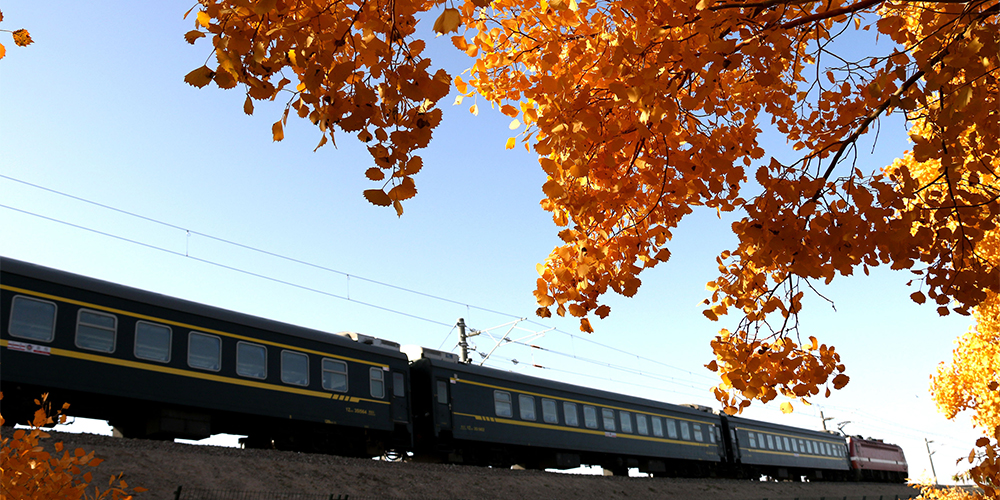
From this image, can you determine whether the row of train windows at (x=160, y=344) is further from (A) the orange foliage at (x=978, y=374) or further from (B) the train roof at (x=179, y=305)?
(A) the orange foliage at (x=978, y=374)

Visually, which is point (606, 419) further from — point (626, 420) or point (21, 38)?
point (21, 38)

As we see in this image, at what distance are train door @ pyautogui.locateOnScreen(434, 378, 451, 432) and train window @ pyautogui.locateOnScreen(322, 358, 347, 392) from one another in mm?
2426

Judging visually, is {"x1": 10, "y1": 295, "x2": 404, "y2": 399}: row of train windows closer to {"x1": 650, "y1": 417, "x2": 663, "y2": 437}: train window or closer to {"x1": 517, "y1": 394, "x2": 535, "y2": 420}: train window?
{"x1": 517, "y1": 394, "x2": 535, "y2": 420}: train window

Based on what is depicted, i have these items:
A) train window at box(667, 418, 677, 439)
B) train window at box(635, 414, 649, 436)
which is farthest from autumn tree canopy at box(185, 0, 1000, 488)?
train window at box(667, 418, 677, 439)

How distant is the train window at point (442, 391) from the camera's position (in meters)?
15.1

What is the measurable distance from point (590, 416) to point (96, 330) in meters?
12.6

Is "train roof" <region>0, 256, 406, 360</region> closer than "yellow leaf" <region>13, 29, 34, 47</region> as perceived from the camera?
No

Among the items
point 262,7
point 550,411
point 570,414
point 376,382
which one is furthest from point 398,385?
point 262,7

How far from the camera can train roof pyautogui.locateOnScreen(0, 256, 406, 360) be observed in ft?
31.1

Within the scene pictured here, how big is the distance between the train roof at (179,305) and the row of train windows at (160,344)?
333 millimetres

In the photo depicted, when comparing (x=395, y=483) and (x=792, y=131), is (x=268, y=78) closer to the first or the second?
(x=792, y=131)

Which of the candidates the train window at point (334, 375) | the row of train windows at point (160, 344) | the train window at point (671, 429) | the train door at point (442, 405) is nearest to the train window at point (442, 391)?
the train door at point (442, 405)

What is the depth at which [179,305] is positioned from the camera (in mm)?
10984

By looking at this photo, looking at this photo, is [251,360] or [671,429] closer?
[251,360]
